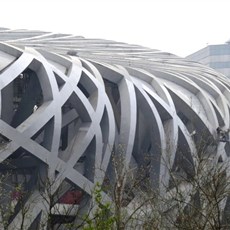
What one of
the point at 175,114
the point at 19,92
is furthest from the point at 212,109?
the point at 19,92

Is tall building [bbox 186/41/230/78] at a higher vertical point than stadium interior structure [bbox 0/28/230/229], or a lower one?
lower

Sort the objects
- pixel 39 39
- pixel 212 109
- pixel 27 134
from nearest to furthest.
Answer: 1. pixel 27 134
2. pixel 212 109
3. pixel 39 39

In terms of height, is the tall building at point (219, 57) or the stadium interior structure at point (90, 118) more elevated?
the stadium interior structure at point (90, 118)

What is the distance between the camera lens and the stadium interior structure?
25609 mm

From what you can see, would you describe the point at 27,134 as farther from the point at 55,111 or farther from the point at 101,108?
the point at 101,108

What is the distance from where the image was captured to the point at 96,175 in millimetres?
27734

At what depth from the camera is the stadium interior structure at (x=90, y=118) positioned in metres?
25.6

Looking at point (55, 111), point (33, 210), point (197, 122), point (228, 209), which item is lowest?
point (228, 209)

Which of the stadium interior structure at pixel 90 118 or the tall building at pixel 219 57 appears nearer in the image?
the stadium interior structure at pixel 90 118

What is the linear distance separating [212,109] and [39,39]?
46.7 feet

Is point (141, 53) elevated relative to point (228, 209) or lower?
elevated

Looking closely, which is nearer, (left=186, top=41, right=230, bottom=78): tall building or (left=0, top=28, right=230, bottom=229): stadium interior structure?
(left=0, top=28, right=230, bottom=229): stadium interior structure

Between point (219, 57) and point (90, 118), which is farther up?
point (90, 118)

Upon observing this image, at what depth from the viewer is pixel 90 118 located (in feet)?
88.2
